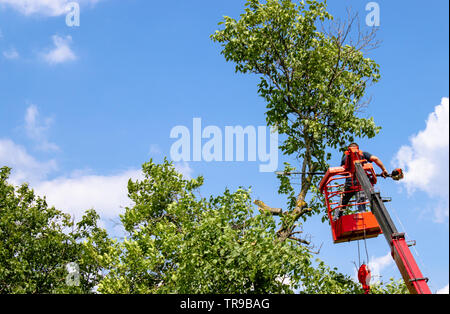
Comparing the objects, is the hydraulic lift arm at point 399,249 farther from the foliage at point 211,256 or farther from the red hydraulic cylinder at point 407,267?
the foliage at point 211,256

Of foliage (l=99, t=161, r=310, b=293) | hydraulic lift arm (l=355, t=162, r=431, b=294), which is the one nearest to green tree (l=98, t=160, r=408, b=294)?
foliage (l=99, t=161, r=310, b=293)

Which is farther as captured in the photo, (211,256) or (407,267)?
(211,256)

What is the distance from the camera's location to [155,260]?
15.4m

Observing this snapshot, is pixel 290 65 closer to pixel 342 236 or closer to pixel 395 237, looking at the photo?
pixel 342 236

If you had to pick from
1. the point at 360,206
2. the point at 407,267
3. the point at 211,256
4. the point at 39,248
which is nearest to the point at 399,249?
the point at 407,267

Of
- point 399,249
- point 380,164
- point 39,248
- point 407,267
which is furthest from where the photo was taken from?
point 39,248

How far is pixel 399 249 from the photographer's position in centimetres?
952

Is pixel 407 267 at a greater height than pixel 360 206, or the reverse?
pixel 360 206

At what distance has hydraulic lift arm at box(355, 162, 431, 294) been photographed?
9.02m

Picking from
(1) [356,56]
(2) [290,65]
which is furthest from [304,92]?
(1) [356,56]

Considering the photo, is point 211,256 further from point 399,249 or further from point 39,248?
point 39,248

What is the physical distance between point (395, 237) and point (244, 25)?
1128cm

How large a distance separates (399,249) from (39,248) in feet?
63.8

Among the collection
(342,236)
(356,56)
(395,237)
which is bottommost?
(395,237)
